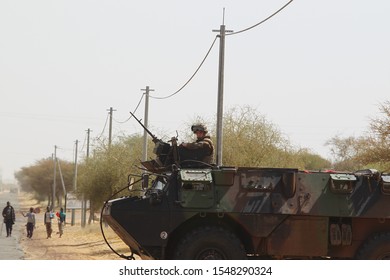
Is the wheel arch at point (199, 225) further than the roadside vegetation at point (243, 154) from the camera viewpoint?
No

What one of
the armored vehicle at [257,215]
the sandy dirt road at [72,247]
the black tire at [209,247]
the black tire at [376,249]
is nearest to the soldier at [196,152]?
the armored vehicle at [257,215]

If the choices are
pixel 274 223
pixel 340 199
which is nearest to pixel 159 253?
pixel 274 223

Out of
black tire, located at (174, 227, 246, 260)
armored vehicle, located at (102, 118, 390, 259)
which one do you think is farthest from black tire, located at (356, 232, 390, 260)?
black tire, located at (174, 227, 246, 260)

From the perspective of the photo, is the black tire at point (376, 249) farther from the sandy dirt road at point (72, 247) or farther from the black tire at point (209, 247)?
the sandy dirt road at point (72, 247)

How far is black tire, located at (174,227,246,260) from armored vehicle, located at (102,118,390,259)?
0.6 inches

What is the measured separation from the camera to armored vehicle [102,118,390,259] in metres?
12.1

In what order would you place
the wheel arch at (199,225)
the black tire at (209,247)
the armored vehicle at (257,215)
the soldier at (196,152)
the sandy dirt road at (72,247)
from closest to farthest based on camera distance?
the black tire at (209,247) < the armored vehicle at (257,215) < the wheel arch at (199,225) < the soldier at (196,152) < the sandy dirt road at (72,247)

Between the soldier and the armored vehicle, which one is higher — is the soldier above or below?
above

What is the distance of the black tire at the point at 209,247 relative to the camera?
1195cm

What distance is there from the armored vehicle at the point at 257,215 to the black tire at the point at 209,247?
0.6 inches

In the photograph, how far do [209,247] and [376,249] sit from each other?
2.56m

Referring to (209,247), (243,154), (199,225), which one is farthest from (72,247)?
(209,247)

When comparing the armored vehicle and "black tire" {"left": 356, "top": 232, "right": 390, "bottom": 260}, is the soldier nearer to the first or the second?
the armored vehicle

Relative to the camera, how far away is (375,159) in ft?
91.9
